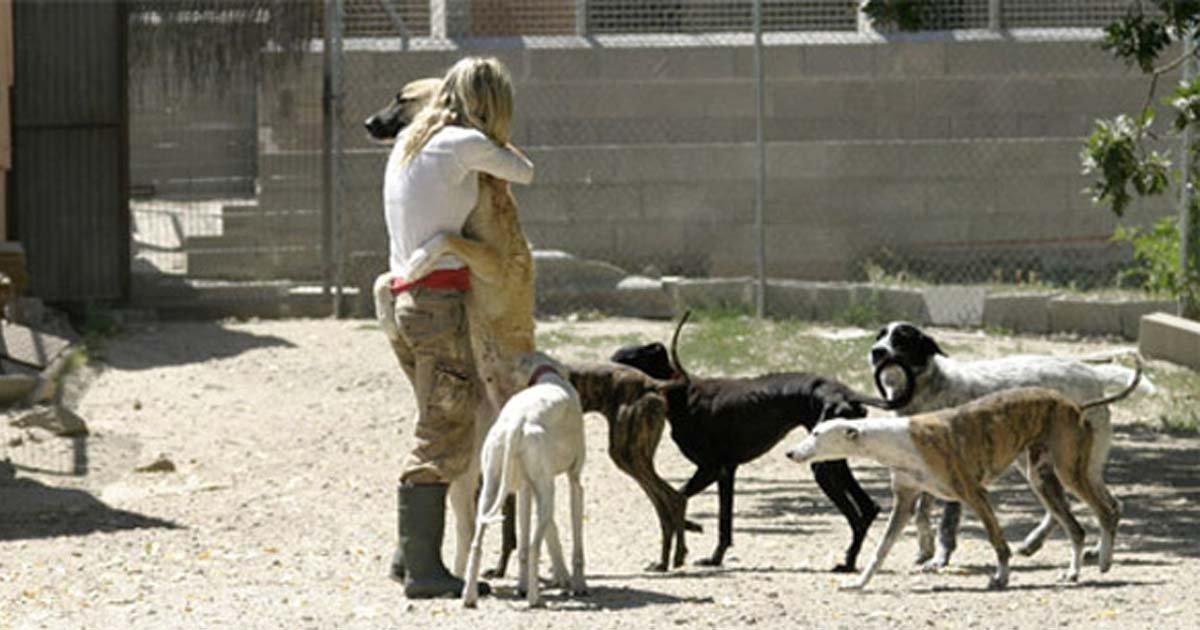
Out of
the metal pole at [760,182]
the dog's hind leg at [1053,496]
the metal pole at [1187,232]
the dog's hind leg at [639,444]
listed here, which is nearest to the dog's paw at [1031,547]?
the dog's hind leg at [1053,496]

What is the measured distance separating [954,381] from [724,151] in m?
10.3

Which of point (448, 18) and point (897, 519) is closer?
point (897, 519)

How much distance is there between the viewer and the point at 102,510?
452 inches

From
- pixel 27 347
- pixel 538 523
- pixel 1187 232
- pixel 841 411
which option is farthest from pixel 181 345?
pixel 538 523

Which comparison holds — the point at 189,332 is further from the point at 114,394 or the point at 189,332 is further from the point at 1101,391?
the point at 1101,391

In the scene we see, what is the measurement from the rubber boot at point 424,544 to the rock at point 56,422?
17.7ft

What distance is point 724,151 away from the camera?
20188 millimetres

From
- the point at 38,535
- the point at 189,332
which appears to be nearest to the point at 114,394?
the point at 189,332

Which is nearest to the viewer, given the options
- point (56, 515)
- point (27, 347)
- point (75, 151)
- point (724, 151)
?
point (56, 515)

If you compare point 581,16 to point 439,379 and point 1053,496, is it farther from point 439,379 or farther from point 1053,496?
point 439,379

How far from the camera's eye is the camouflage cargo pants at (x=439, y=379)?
8688 mm

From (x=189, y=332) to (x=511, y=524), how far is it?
384 inches

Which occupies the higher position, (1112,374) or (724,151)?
(724,151)

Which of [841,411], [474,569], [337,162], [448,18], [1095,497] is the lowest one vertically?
[474,569]
